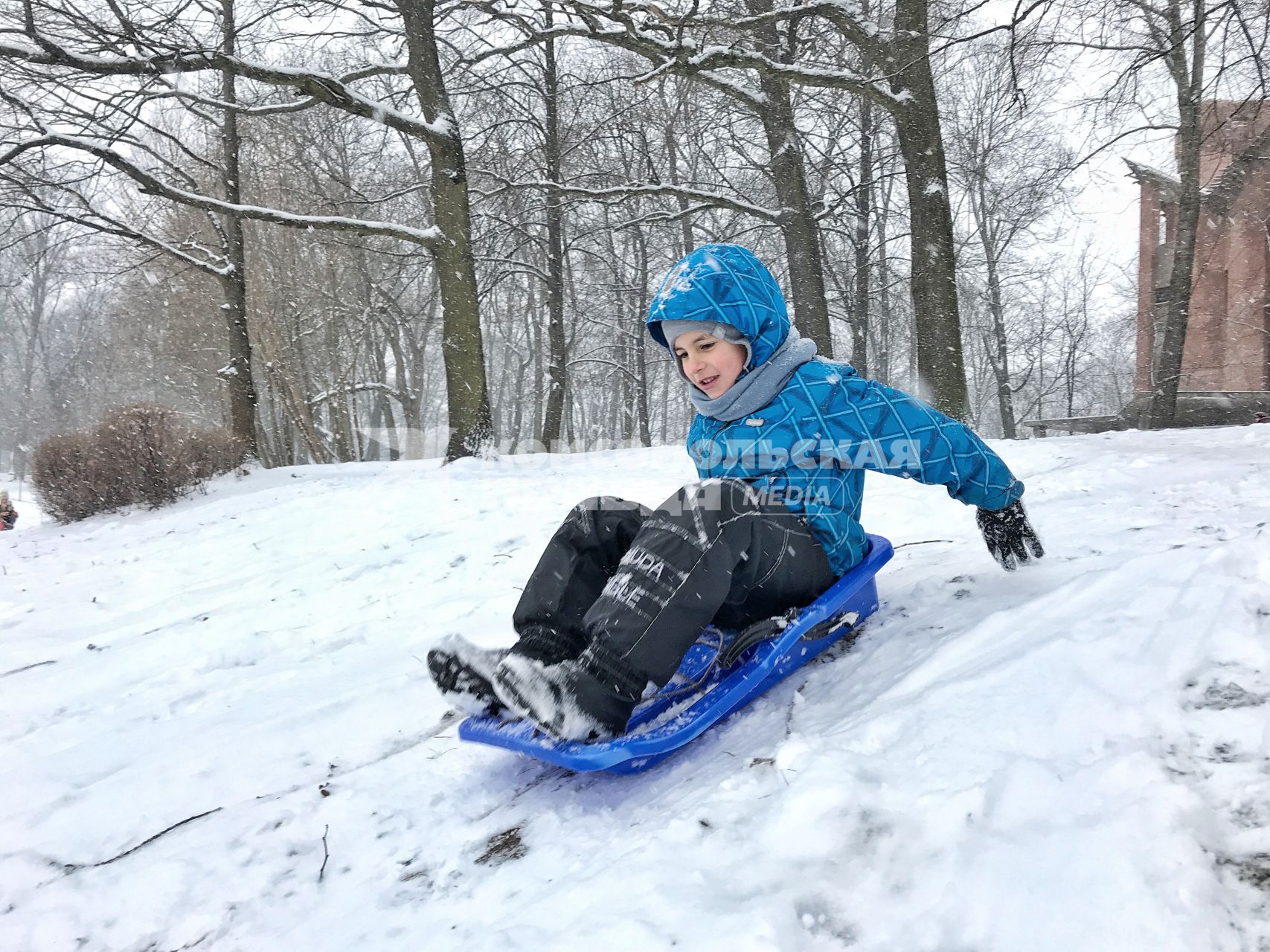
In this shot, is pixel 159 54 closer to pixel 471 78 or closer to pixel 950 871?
pixel 471 78

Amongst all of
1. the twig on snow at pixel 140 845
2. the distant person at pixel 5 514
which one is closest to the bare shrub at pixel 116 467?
the distant person at pixel 5 514

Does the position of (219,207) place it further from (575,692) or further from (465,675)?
(575,692)

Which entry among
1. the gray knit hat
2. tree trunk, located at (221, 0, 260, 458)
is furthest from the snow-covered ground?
tree trunk, located at (221, 0, 260, 458)

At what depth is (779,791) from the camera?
1.33 m

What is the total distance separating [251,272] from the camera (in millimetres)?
13906

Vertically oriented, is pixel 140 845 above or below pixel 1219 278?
below

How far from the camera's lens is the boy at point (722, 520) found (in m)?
1.59

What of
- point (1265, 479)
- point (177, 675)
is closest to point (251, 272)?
point (177, 675)

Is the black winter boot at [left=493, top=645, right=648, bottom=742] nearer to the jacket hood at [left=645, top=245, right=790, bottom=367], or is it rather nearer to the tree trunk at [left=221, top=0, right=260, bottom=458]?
the jacket hood at [left=645, top=245, right=790, bottom=367]

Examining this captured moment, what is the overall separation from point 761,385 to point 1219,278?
21273 millimetres

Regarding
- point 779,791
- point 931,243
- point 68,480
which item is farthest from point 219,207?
point 779,791

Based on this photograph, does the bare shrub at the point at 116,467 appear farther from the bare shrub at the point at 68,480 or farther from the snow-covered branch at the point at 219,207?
the snow-covered branch at the point at 219,207

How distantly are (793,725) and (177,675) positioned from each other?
8.44 feet

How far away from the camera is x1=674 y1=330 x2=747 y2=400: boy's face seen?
81.5 inches
